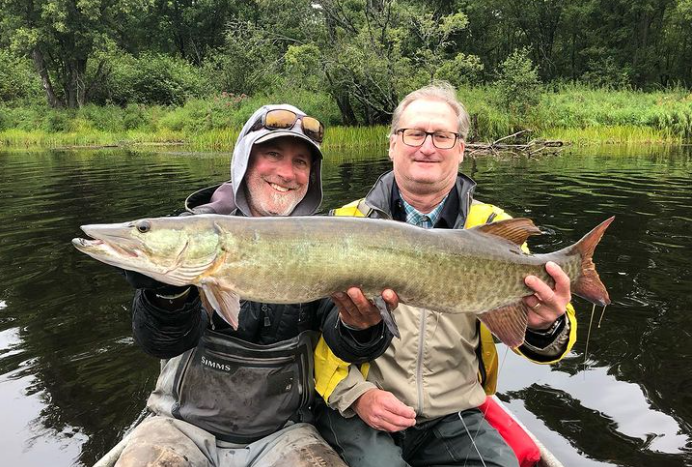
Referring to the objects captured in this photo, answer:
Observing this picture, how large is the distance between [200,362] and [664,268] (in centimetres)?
589

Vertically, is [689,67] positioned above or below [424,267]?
above

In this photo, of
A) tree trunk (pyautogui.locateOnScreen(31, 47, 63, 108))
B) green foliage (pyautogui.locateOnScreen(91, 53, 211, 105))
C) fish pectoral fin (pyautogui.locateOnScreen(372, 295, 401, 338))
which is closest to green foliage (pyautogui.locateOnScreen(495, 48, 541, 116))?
green foliage (pyautogui.locateOnScreen(91, 53, 211, 105))

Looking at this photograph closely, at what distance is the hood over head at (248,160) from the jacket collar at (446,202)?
12.8 inches

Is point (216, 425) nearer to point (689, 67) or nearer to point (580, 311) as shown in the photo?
point (580, 311)

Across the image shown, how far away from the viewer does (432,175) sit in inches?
116

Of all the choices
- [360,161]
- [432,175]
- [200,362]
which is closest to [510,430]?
[432,175]

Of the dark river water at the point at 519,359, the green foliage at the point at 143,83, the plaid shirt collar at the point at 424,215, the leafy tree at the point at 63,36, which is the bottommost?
the dark river water at the point at 519,359

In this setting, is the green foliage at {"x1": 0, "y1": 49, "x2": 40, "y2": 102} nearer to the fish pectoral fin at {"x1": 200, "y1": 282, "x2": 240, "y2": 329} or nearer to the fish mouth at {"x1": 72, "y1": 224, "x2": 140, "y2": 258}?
the fish mouth at {"x1": 72, "y1": 224, "x2": 140, "y2": 258}

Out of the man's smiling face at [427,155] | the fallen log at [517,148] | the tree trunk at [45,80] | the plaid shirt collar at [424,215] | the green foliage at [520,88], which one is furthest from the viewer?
the tree trunk at [45,80]

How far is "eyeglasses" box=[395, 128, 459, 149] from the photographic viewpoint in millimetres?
3012

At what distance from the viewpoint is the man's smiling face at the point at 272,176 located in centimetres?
288

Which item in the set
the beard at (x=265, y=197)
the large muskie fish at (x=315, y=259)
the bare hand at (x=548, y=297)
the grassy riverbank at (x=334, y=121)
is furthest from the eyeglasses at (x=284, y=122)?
the grassy riverbank at (x=334, y=121)

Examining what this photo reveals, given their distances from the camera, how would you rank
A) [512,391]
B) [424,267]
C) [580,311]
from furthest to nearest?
[580,311], [512,391], [424,267]

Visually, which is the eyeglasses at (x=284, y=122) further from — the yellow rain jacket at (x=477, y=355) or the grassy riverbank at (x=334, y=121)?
the grassy riverbank at (x=334, y=121)
